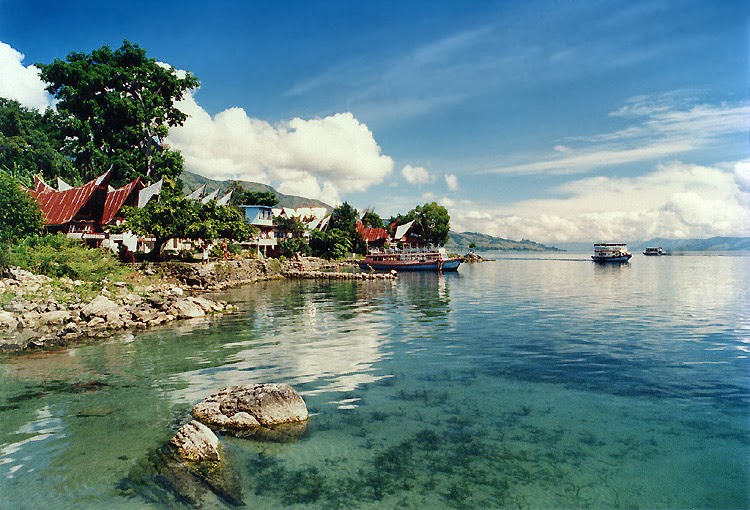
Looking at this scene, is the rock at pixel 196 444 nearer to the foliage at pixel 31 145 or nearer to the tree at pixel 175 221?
the tree at pixel 175 221

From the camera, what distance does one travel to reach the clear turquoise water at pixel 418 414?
9461mm

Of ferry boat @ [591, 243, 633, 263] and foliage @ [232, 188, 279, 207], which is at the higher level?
foliage @ [232, 188, 279, 207]

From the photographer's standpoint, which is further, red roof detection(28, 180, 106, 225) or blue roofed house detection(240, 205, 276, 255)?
blue roofed house detection(240, 205, 276, 255)

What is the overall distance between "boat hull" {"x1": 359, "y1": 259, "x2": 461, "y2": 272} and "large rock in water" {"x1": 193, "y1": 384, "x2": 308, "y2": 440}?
6868cm

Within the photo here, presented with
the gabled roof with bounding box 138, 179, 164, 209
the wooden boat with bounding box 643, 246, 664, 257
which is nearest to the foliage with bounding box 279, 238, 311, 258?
the gabled roof with bounding box 138, 179, 164, 209

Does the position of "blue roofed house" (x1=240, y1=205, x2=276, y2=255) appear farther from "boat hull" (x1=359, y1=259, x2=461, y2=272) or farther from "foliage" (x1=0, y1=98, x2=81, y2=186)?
"foliage" (x1=0, y1=98, x2=81, y2=186)

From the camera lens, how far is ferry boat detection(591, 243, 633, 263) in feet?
389

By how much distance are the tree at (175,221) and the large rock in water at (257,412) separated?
41.4 meters

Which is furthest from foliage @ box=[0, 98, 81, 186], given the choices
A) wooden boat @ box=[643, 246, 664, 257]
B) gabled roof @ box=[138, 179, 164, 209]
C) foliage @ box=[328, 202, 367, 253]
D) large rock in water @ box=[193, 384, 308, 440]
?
wooden boat @ box=[643, 246, 664, 257]

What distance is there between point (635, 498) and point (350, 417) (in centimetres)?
723

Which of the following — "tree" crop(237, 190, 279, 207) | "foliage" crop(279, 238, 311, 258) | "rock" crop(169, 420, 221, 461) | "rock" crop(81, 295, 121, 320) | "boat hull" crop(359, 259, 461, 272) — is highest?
"tree" crop(237, 190, 279, 207)

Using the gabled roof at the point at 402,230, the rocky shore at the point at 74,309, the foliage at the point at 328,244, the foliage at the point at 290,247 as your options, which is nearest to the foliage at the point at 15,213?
the rocky shore at the point at 74,309

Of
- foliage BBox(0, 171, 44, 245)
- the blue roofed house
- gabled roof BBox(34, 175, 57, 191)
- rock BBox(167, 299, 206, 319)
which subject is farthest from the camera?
the blue roofed house

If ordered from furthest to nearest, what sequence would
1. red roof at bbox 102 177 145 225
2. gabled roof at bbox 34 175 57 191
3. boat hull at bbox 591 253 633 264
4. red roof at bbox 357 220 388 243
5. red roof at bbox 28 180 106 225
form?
boat hull at bbox 591 253 633 264 → red roof at bbox 357 220 388 243 → gabled roof at bbox 34 175 57 191 → red roof at bbox 102 177 145 225 → red roof at bbox 28 180 106 225
